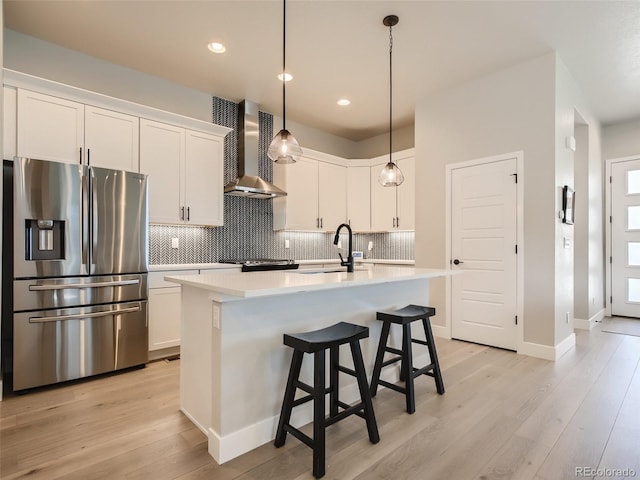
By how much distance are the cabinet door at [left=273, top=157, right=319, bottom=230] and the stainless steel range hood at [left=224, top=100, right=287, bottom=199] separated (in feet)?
1.01

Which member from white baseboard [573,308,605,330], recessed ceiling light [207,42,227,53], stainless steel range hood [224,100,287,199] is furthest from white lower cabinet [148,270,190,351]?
white baseboard [573,308,605,330]

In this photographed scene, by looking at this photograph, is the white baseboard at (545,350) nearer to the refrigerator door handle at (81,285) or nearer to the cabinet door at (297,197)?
the cabinet door at (297,197)

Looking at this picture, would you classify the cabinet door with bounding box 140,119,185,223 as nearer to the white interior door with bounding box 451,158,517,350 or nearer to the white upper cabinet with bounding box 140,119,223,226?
the white upper cabinet with bounding box 140,119,223,226

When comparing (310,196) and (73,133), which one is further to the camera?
(310,196)

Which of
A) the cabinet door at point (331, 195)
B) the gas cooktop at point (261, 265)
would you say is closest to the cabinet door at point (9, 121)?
the gas cooktop at point (261, 265)

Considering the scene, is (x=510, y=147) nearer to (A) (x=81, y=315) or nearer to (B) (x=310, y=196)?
(B) (x=310, y=196)

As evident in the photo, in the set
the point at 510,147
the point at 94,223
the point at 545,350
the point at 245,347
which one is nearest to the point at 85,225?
the point at 94,223

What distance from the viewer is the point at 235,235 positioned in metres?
4.64

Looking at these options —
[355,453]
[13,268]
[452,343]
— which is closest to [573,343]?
[452,343]

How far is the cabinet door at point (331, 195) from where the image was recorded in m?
5.40

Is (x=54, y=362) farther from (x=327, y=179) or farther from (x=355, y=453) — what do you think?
(x=327, y=179)

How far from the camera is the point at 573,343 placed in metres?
3.96

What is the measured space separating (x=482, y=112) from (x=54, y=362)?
482cm

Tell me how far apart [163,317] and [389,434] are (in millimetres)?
2469
